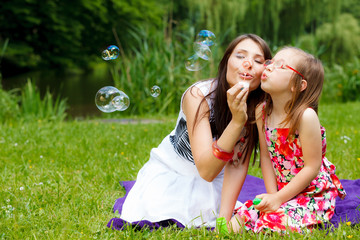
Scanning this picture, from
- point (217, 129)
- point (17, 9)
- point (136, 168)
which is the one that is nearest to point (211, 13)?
point (17, 9)

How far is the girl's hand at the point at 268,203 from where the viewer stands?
204cm

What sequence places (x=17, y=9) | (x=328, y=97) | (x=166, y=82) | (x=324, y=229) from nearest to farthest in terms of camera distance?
(x=324, y=229)
(x=166, y=82)
(x=328, y=97)
(x=17, y=9)

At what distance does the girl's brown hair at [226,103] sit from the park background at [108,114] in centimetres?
59

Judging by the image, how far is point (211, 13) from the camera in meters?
11.4

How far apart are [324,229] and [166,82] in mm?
4609

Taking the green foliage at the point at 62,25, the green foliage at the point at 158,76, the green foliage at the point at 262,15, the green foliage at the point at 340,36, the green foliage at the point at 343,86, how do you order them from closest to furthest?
the green foliage at the point at 158,76 < the green foliage at the point at 343,86 < the green foliage at the point at 262,15 < the green foliage at the point at 340,36 < the green foliage at the point at 62,25

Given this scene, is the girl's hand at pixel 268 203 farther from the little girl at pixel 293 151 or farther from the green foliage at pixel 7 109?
the green foliage at pixel 7 109

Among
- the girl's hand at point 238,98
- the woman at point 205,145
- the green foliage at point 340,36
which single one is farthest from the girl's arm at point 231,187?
the green foliage at point 340,36

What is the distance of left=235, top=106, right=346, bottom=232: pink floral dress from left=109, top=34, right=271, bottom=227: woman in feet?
0.59

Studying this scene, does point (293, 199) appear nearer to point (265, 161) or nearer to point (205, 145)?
point (265, 161)

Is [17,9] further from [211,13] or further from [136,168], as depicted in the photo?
[136,168]

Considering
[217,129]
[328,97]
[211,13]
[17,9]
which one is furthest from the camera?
[17,9]

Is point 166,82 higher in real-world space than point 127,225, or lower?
lower

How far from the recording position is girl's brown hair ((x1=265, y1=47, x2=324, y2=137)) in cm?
206
